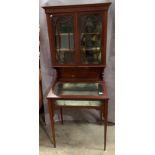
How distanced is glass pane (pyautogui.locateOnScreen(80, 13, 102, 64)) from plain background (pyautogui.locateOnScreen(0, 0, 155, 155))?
0.61m

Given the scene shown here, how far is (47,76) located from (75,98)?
576 millimetres

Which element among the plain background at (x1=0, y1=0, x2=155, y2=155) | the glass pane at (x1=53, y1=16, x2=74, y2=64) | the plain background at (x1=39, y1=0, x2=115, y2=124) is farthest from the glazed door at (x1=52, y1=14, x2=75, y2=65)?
the plain background at (x1=0, y1=0, x2=155, y2=155)

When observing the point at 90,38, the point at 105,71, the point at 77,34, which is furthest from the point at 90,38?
the point at 105,71

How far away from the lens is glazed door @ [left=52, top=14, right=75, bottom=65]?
4.98 feet

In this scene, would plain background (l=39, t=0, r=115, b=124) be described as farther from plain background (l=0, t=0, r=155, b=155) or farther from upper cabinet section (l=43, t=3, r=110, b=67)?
plain background (l=0, t=0, r=155, b=155)

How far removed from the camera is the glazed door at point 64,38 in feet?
4.98

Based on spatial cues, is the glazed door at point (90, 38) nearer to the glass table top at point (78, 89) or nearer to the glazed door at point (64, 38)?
the glazed door at point (64, 38)

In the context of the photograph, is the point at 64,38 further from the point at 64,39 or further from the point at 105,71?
the point at 105,71

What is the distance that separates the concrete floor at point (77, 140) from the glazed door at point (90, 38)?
0.71m
